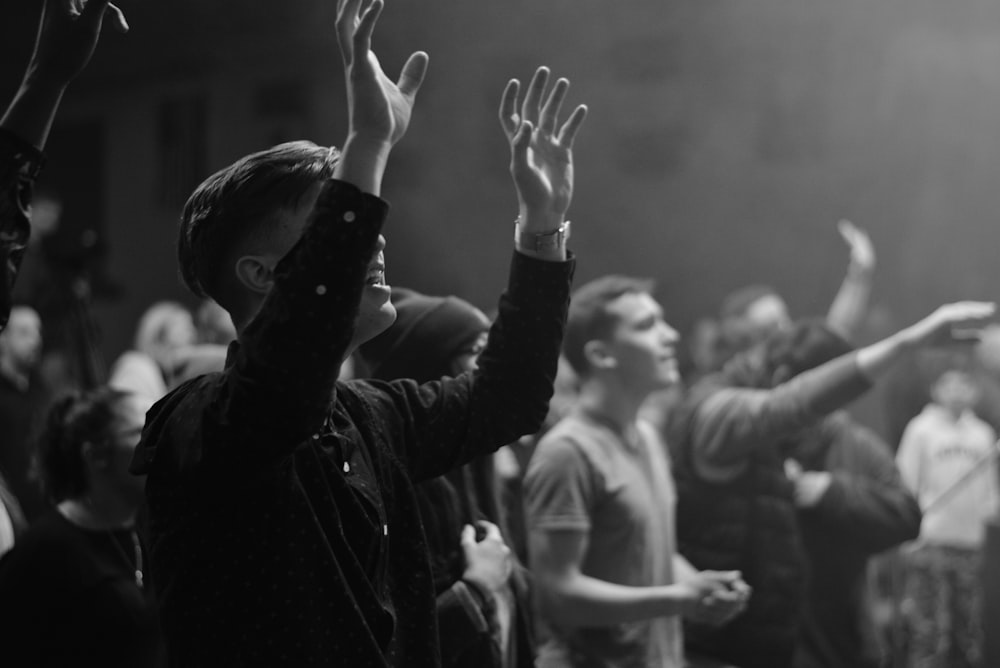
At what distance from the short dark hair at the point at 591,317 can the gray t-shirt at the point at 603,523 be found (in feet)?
0.76

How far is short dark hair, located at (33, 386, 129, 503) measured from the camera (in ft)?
7.64

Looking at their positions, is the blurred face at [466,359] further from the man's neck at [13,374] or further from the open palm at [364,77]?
the man's neck at [13,374]

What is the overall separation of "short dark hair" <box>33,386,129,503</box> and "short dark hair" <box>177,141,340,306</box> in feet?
3.88

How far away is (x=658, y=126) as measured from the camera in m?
7.98

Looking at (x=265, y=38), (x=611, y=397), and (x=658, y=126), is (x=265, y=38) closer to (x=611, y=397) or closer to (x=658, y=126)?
(x=658, y=126)

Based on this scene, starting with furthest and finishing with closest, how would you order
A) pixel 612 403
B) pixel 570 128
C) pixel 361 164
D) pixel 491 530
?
pixel 612 403, pixel 491 530, pixel 570 128, pixel 361 164

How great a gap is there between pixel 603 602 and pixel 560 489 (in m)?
0.24

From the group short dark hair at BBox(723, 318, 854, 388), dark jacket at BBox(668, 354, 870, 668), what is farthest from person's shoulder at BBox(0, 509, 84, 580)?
short dark hair at BBox(723, 318, 854, 388)

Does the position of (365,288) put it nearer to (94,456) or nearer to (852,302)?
(94,456)

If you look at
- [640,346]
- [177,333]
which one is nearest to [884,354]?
[640,346]

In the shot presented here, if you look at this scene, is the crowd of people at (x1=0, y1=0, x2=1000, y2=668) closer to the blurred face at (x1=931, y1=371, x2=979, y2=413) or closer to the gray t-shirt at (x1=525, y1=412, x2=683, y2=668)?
the gray t-shirt at (x1=525, y1=412, x2=683, y2=668)

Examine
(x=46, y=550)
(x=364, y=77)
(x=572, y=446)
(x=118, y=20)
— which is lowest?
(x=46, y=550)

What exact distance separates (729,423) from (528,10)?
5122 mm

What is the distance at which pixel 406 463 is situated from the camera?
1.45 meters
